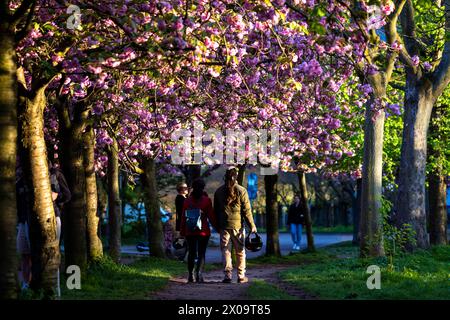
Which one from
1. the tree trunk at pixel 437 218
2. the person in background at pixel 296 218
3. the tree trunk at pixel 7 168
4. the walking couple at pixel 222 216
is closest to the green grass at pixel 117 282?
the walking couple at pixel 222 216

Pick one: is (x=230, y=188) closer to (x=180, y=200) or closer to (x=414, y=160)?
(x=180, y=200)

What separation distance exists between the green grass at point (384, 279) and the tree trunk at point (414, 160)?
1.76m

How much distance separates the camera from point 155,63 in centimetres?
1412

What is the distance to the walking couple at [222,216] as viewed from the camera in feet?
55.9

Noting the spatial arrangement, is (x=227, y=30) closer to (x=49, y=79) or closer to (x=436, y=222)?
(x=49, y=79)

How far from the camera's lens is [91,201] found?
66.6 feet

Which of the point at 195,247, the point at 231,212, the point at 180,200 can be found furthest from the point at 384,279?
the point at 180,200

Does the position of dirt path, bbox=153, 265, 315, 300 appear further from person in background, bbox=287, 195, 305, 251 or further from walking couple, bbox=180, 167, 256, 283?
person in background, bbox=287, 195, 305, 251

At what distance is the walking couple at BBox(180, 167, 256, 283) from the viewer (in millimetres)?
17047

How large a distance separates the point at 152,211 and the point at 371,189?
824 cm

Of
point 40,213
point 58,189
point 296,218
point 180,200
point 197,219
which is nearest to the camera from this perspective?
point 40,213

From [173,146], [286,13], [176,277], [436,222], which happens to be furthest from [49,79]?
[436,222]

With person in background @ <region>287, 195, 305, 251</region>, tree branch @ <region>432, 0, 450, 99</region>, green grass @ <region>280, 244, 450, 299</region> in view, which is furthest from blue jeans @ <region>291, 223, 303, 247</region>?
green grass @ <region>280, 244, 450, 299</region>
